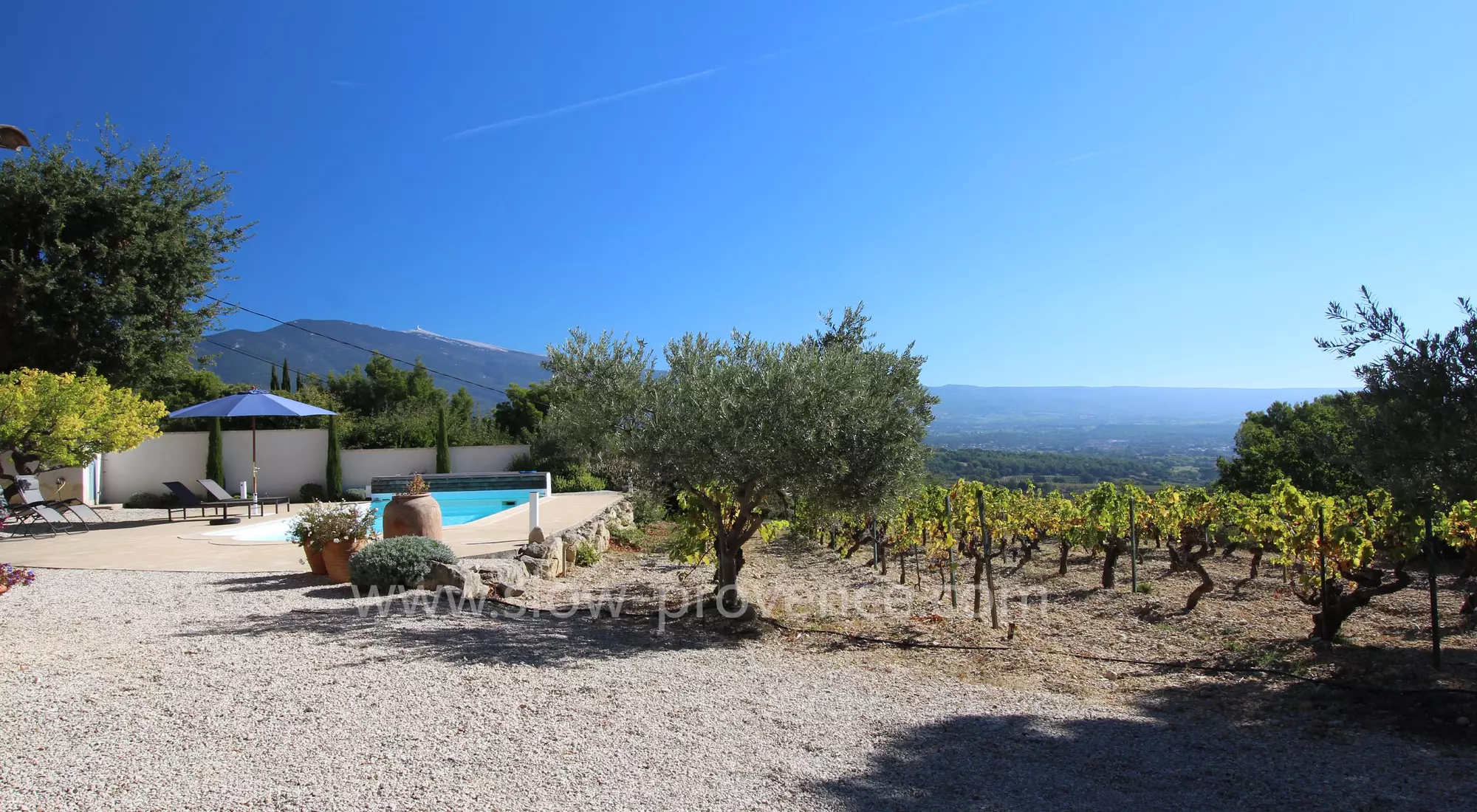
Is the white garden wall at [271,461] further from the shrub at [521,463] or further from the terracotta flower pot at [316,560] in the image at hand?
the terracotta flower pot at [316,560]

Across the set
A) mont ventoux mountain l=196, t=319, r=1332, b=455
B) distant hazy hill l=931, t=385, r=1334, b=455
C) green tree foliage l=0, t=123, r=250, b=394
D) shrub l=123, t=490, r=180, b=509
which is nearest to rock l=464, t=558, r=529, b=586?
distant hazy hill l=931, t=385, r=1334, b=455

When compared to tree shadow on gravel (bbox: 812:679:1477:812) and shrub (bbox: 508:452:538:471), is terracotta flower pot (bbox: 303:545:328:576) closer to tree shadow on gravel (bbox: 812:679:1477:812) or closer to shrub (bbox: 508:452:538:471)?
tree shadow on gravel (bbox: 812:679:1477:812)

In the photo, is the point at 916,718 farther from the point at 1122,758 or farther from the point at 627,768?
the point at 627,768

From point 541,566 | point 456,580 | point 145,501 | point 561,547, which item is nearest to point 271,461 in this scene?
point 145,501

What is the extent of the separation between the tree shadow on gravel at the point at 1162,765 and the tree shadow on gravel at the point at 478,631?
2.62m

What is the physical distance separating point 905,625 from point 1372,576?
3586 millimetres

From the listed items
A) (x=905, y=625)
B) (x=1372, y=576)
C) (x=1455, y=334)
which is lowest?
(x=905, y=625)

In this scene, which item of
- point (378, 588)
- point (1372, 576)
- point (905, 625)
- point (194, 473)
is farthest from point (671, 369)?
point (194, 473)

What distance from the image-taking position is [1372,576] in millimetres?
6273

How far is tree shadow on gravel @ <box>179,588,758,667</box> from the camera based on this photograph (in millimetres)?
5828

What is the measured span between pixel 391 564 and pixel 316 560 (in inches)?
53.2

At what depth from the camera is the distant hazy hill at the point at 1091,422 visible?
61469 mm

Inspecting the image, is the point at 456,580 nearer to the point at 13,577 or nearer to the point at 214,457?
the point at 13,577

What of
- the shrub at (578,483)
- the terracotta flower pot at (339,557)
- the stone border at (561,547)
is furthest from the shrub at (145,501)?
the terracotta flower pot at (339,557)
